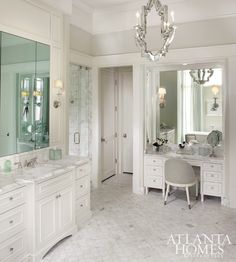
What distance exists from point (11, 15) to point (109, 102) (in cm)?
319

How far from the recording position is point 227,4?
4223mm

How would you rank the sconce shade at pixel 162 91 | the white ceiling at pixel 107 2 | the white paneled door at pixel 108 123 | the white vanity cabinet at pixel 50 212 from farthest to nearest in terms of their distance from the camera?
1. the white paneled door at pixel 108 123
2. the sconce shade at pixel 162 91
3. the white ceiling at pixel 107 2
4. the white vanity cabinet at pixel 50 212

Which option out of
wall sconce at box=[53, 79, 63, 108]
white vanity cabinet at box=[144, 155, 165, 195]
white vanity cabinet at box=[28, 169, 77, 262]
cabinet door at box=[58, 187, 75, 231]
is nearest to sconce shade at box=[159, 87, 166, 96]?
white vanity cabinet at box=[144, 155, 165, 195]

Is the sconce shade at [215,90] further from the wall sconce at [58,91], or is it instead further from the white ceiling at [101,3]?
the wall sconce at [58,91]

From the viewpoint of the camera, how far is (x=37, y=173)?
2.94 metres

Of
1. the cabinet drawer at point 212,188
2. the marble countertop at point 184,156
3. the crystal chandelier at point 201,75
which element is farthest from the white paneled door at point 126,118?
the cabinet drawer at point 212,188

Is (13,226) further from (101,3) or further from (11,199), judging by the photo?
(101,3)

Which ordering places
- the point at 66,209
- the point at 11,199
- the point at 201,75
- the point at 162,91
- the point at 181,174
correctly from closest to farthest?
the point at 11,199 < the point at 66,209 < the point at 181,174 < the point at 201,75 < the point at 162,91

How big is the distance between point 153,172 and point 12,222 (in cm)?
292

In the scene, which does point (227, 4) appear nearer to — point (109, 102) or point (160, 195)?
point (109, 102)

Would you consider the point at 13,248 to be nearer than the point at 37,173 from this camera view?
Yes

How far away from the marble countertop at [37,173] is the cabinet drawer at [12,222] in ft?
0.74

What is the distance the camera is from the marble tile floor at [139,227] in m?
2.94

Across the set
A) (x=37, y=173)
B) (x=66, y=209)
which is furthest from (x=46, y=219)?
(x=37, y=173)
